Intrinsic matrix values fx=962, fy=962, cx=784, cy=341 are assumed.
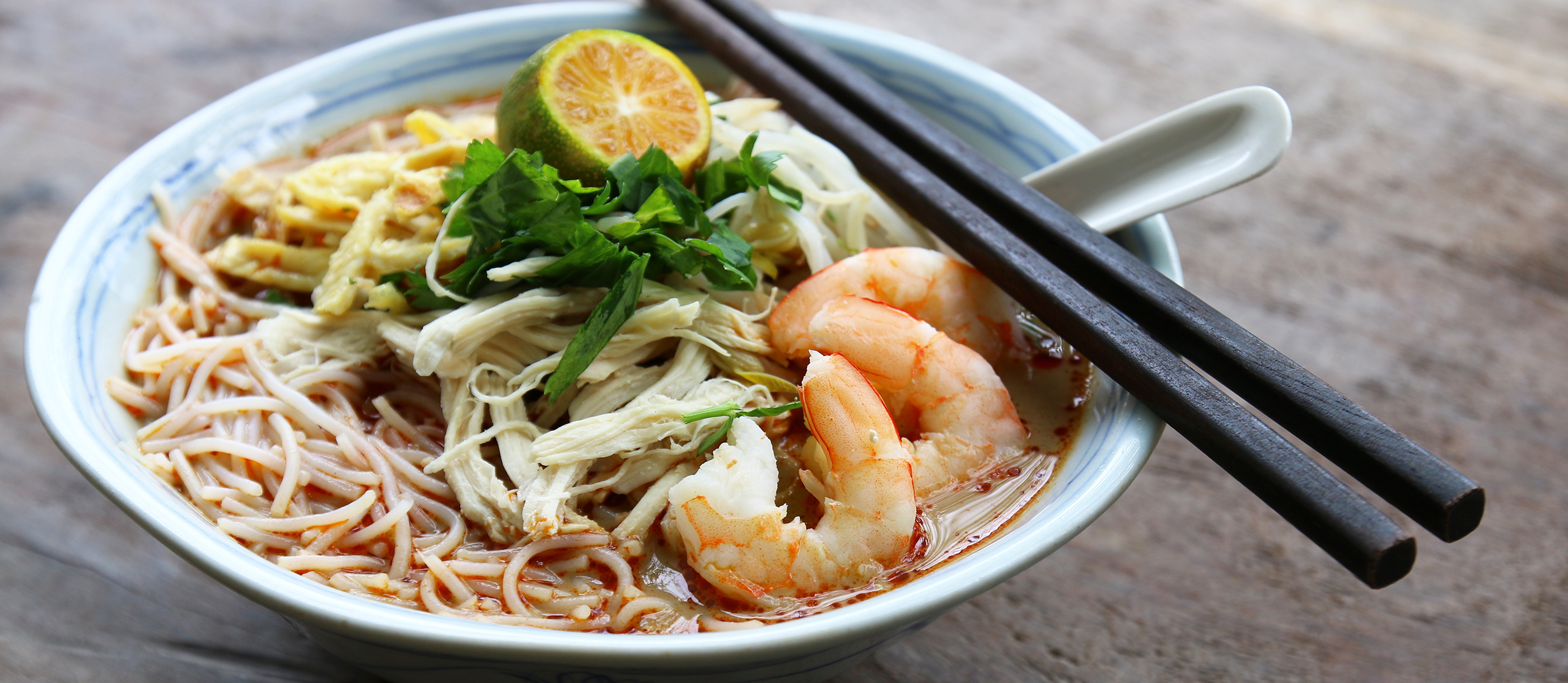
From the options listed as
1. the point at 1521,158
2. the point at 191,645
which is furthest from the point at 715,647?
the point at 1521,158

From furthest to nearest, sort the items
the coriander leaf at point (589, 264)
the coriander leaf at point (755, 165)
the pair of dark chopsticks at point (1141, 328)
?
the coriander leaf at point (755, 165) → the coriander leaf at point (589, 264) → the pair of dark chopsticks at point (1141, 328)

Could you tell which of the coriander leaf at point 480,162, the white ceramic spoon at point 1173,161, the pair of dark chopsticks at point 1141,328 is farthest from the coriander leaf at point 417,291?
the white ceramic spoon at point 1173,161

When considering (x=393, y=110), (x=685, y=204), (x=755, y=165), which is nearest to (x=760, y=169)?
(x=755, y=165)

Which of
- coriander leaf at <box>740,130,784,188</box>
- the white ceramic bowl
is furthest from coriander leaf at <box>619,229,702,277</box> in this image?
the white ceramic bowl

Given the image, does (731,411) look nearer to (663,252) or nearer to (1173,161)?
(663,252)

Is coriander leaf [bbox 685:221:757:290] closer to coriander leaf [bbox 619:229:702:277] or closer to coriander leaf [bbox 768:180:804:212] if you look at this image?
coriander leaf [bbox 619:229:702:277]

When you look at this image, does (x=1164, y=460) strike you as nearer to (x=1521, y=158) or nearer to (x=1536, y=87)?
(x=1521, y=158)

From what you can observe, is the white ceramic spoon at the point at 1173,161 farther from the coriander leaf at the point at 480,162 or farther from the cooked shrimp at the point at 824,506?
the coriander leaf at the point at 480,162

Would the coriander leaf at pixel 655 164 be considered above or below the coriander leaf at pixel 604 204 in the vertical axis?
above

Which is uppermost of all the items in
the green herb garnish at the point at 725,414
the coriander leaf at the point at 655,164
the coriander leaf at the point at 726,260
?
the coriander leaf at the point at 655,164
